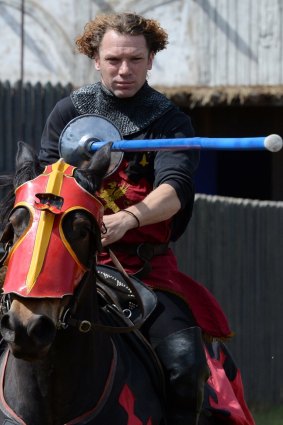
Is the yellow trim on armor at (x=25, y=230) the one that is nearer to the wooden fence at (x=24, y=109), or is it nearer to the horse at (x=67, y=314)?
the horse at (x=67, y=314)

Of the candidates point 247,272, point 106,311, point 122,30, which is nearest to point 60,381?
point 106,311

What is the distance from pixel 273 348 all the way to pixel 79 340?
8.27m

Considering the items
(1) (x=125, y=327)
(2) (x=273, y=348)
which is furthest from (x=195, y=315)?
(2) (x=273, y=348)

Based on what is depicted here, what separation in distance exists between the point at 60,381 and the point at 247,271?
26.1 ft

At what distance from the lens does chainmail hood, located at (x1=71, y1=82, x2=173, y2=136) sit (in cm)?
665

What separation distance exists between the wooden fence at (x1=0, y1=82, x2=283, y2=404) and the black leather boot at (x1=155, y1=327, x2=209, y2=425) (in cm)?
625

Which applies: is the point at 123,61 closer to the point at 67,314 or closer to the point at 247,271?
the point at 67,314

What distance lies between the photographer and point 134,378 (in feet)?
20.3

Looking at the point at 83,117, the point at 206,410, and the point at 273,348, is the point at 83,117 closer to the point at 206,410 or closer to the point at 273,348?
the point at 206,410

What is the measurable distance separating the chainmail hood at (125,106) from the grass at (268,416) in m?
6.25

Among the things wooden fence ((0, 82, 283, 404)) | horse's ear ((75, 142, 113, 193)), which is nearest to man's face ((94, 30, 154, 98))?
horse's ear ((75, 142, 113, 193))

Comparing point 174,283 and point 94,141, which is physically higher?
point 94,141

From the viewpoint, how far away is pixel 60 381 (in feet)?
19.1

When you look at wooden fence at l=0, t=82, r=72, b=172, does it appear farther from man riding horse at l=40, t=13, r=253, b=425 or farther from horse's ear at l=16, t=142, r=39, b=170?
horse's ear at l=16, t=142, r=39, b=170
